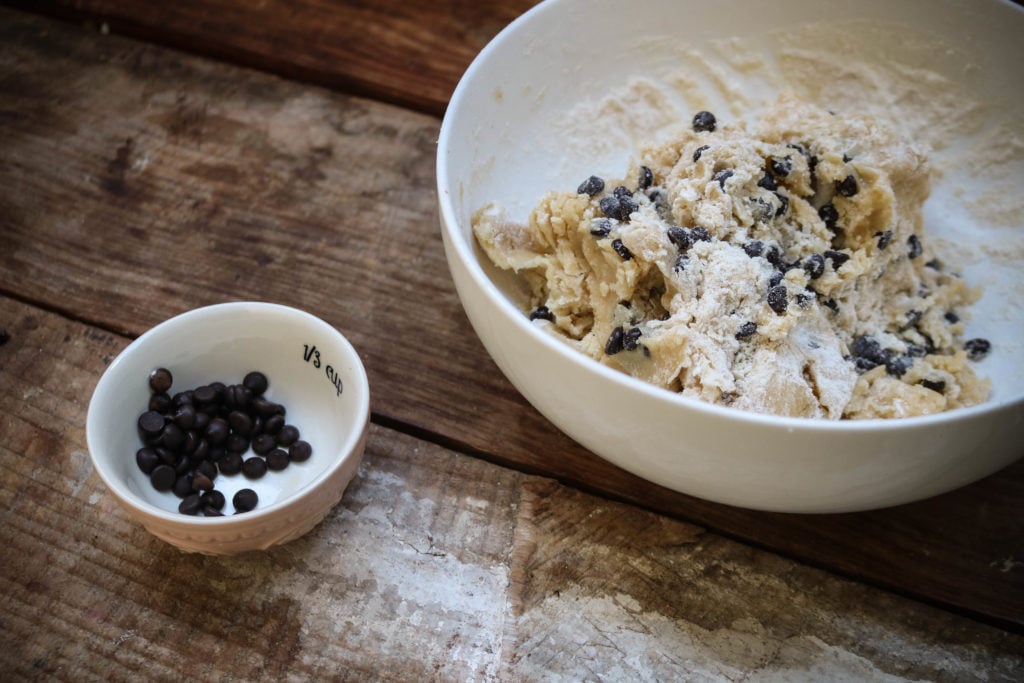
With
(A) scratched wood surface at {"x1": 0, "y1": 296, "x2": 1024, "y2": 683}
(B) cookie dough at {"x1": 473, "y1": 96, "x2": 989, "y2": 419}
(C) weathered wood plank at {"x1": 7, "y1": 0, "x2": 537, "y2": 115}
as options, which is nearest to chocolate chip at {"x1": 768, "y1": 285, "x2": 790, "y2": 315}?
(B) cookie dough at {"x1": 473, "y1": 96, "x2": 989, "y2": 419}

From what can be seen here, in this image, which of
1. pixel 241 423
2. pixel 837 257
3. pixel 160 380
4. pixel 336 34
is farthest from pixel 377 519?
pixel 336 34

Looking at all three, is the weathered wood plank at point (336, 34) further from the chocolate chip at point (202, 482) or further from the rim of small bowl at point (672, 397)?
the chocolate chip at point (202, 482)

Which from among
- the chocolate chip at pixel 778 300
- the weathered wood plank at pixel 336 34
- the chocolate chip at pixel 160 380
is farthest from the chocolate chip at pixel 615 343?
the weathered wood plank at pixel 336 34

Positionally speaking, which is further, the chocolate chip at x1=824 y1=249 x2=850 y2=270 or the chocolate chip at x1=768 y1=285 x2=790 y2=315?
the chocolate chip at x1=824 y1=249 x2=850 y2=270

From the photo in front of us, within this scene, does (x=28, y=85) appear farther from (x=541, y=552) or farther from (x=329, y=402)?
(x=541, y=552)

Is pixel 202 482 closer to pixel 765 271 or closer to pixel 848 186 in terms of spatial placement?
pixel 765 271

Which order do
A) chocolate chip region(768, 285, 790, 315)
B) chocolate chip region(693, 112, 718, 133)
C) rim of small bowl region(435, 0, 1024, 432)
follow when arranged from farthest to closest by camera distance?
chocolate chip region(693, 112, 718, 133), chocolate chip region(768, 285, 790, 315), rim of small bowl region(435, 0, 1024, 432)

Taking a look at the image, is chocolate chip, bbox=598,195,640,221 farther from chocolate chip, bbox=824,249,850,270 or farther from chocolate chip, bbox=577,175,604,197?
chocolate chip, bbox=824,249,850,270
